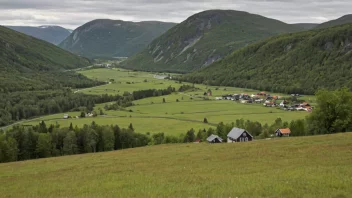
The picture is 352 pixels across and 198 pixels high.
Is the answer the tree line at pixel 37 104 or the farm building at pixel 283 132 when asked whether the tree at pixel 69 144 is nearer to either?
the farm building at pixel 283 132

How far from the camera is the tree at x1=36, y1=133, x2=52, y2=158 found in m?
78.7

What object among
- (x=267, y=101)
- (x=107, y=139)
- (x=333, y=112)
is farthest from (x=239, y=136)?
(x=267, y=101)

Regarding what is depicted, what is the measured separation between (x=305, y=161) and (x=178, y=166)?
40.0 feet

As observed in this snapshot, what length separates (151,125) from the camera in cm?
11700

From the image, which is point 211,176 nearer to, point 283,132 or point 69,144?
point 283,132

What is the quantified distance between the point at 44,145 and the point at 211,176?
5920 cm

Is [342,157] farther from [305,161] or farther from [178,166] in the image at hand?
[178,166]

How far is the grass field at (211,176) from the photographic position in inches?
875

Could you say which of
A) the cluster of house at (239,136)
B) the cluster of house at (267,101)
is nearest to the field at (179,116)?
the cluster of house at (267,101)

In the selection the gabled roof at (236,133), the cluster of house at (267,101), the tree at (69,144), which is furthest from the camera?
the cluster of house at (267,101)

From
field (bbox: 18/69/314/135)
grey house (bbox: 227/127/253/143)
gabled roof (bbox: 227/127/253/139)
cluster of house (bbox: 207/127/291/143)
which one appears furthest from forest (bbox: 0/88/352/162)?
field (bbox: 18/69/314/135)

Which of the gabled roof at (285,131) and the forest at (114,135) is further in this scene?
the gabled roof at (285,131)

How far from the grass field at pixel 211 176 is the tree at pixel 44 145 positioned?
31884 millimetres

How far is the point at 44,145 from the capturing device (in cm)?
7888
